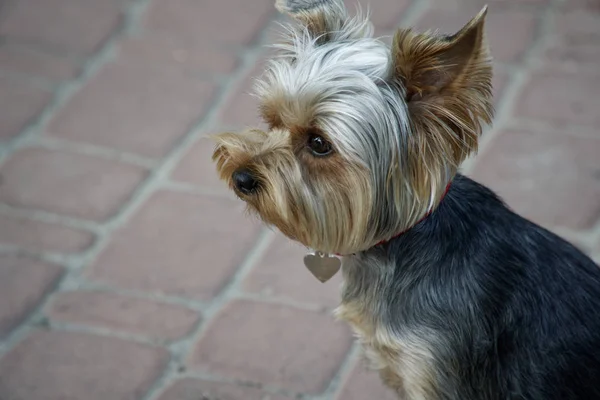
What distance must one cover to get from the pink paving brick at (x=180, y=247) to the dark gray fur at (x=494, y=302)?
1.25 metres

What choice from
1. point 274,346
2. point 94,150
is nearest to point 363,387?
point 274,346

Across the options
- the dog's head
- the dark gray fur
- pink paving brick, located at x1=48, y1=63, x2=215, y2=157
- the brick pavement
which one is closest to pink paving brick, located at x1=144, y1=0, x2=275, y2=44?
the brick pavement

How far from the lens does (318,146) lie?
2.82 m

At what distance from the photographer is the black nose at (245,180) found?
2.85m

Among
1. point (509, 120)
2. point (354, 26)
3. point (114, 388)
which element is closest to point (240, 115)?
point (509, 120)

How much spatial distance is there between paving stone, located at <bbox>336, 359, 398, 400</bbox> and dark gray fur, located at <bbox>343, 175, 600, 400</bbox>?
646 mm

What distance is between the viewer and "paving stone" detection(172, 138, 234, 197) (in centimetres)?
450

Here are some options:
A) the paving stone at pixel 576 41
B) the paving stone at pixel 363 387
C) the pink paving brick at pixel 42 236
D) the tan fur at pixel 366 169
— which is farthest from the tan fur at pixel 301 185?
the paving stone at pixel 576 41

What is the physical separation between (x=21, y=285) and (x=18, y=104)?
1242mm

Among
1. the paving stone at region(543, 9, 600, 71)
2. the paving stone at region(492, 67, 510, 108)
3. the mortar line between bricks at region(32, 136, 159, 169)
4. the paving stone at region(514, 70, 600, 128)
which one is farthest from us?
the paving stone at region(543, 9, 600, 71)

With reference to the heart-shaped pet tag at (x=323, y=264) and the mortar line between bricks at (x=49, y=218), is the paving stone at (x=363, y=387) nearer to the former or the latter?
the heart-shaped pet tag at (x=323, y=264)

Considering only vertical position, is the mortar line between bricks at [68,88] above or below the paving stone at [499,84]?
below

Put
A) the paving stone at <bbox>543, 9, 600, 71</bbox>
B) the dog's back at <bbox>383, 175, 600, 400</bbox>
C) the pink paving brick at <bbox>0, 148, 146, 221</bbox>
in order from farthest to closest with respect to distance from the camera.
→ 1. the paving stone at <bbox>543, 9, 600, 71</bbox>
2. the pink paving brick at <bbox>0, 148, 146, 221</bbox>
3. the dog's back at <bbox>383, 175, 600, 400</bbox>

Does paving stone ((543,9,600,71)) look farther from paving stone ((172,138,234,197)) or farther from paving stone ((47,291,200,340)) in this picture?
paving stone ((47,291,200,340))
